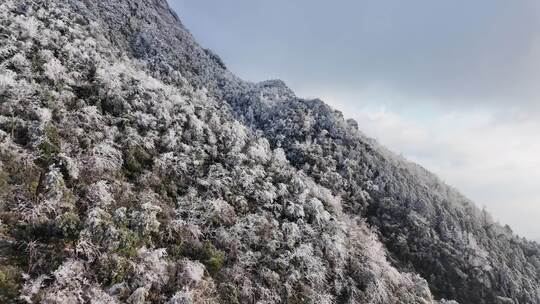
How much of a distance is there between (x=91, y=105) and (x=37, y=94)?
6.17 metres

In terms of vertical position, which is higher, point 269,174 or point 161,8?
point 161,8

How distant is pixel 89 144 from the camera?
47.0 m

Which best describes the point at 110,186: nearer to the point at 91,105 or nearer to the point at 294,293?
the point at 91,105

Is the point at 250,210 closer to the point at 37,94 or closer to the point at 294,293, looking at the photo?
the point at 294,293

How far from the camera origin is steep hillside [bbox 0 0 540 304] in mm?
36406

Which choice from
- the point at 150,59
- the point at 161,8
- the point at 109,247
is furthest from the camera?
the point at 161,8

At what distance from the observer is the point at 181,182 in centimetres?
5141

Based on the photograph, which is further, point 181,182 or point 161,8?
point 161,8

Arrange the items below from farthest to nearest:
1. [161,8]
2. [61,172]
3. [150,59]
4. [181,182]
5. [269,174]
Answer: [161,8] → [150,59] → [269,174] → [181,182] → [61,172]

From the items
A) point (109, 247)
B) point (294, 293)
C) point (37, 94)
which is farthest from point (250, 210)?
point (37, 94)

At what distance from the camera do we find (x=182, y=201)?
48.5m

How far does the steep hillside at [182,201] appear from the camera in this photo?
1433 inches

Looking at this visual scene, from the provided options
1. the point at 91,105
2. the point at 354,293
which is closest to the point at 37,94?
the point at 91,105

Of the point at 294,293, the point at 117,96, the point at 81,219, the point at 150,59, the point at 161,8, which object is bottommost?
the point at 81,219
